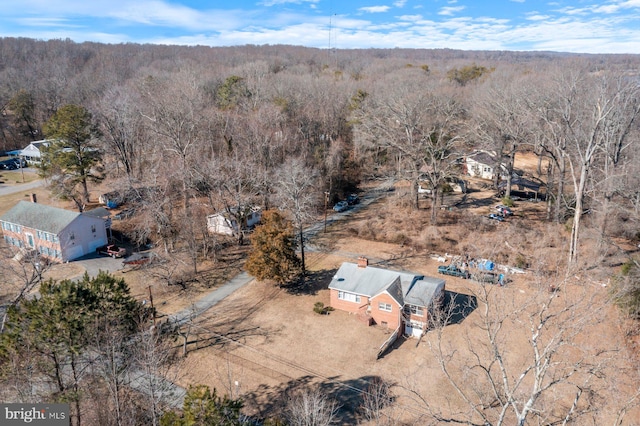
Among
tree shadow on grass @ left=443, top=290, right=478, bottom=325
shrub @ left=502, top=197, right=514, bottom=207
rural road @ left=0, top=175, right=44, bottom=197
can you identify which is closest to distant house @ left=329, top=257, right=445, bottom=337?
tree shadow on grass @ left=443, top=290, right=478, bottom=325

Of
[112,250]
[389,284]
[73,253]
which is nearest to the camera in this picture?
[389,284]

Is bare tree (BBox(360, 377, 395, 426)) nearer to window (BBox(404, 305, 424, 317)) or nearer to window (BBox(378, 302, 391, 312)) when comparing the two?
window (BBox(378, 302, 391, 312))

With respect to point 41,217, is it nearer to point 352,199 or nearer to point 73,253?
point 73,253

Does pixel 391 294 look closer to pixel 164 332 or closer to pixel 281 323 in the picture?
pixel 281 323

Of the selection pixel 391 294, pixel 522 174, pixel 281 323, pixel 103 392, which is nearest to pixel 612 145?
pixel 522 174

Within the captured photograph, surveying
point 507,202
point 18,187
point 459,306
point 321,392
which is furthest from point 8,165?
point 507,202

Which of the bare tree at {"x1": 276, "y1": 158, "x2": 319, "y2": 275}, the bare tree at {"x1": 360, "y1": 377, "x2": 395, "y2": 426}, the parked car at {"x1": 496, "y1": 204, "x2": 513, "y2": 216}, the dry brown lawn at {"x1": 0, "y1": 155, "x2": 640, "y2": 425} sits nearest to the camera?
the bare tree at {"x1": 360, "y1": 377, "x2": 395, "y2": 426}
